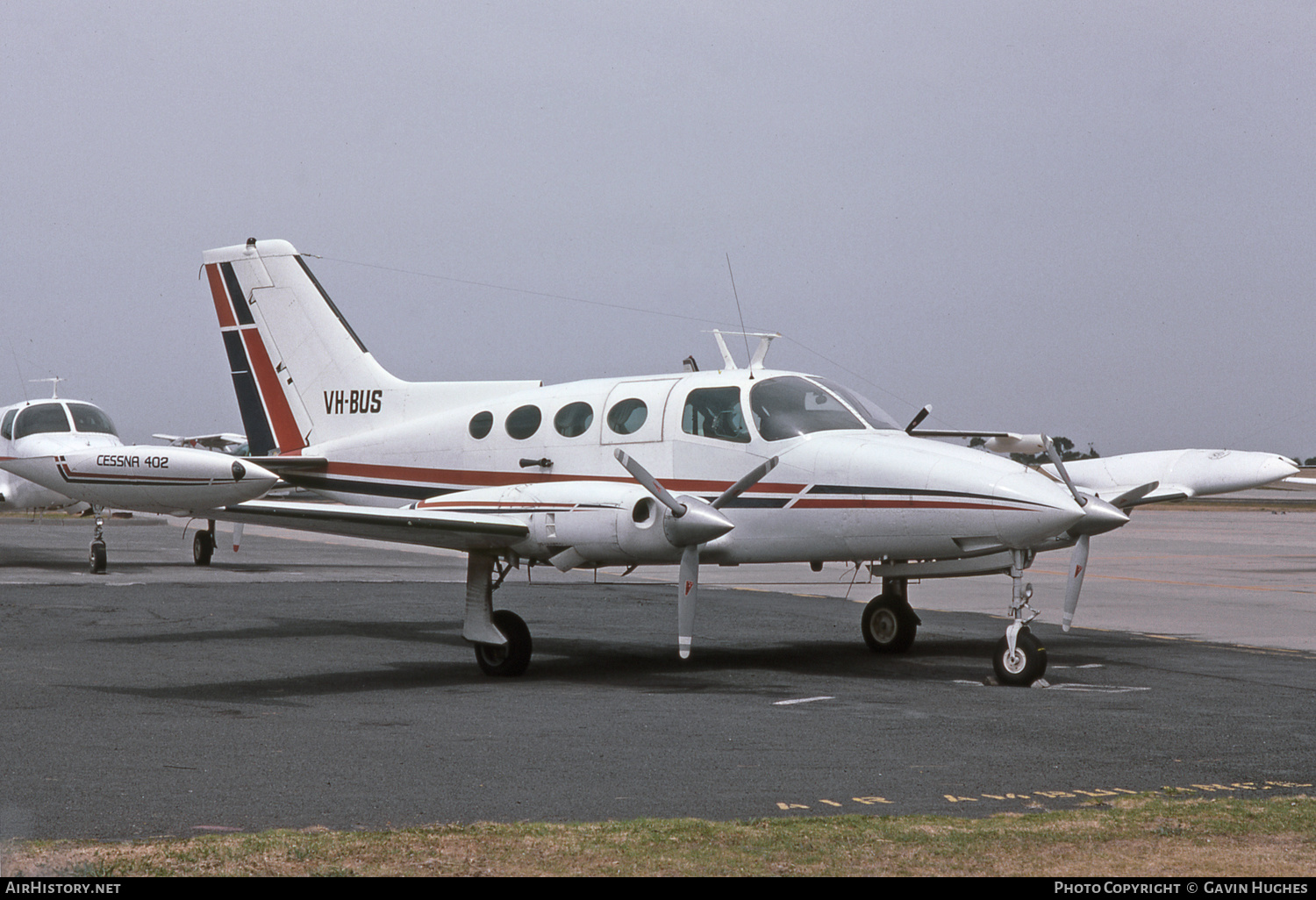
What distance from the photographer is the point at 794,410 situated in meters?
12.9

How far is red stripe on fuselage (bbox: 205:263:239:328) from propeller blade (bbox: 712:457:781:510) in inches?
328

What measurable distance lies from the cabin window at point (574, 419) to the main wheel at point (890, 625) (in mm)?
3730

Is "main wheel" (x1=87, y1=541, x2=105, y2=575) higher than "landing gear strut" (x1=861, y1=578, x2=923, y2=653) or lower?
lower

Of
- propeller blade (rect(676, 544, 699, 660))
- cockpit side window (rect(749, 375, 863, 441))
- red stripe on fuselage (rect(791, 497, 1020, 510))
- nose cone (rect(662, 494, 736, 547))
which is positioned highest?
cockpit side window (rect(749, 375, 863, 441))

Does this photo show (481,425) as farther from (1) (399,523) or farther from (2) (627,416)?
(1) (399,523)

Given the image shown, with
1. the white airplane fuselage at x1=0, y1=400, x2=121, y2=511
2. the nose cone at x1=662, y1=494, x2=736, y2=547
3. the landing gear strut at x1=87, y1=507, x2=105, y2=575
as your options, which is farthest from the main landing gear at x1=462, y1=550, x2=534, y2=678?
the white airplane fuselage at x1=0, y1=400, x2=121, y2=511

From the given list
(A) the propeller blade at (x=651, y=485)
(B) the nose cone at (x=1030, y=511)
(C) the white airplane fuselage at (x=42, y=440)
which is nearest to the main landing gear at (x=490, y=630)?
(A) the propeller blade at (x=651, y=485)

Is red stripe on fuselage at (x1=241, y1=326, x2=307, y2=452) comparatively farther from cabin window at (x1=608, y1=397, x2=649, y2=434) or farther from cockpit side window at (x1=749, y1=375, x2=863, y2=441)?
cockpit side window at (x1=749, y1=375, x2=863, y2=441)

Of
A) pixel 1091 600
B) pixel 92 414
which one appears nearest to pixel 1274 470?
pixel 1091 600

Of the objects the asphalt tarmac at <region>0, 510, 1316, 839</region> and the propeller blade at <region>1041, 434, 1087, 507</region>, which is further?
the propeller blade at <region>1041, 434, 1087, 507</region>

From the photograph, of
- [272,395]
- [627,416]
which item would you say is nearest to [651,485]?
[627,416]

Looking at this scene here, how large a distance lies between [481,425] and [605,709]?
474cm

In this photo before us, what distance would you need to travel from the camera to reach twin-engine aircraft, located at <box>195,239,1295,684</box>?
11.6m

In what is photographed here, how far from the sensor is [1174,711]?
10281mm
